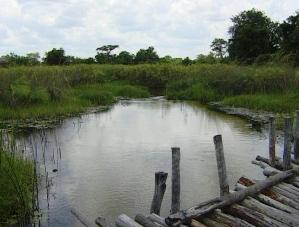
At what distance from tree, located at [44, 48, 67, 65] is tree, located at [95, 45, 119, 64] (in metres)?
6.69

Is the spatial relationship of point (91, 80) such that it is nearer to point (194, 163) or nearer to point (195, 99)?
point (195, 99)

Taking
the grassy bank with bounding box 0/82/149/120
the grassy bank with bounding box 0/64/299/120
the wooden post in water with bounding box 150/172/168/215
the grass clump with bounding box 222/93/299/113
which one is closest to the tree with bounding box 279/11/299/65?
the grassy bank with bounding box 0/64/299/120

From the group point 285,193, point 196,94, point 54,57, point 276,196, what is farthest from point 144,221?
point 54,57

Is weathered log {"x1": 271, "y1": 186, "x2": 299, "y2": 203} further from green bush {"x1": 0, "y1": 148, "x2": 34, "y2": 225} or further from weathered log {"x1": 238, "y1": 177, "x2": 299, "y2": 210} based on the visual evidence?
green bush {"x1": 0, "y1": 148, "x2": 34, "y2": 225}

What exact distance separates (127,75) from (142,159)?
876 inches

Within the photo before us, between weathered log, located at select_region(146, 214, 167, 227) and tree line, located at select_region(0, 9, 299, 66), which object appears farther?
tree line, located at select_region(0, 9, 299, 66)

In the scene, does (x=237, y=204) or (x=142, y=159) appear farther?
(x=142, y=159)

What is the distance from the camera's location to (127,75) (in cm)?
3425

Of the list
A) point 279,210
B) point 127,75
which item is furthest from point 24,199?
point 127,75

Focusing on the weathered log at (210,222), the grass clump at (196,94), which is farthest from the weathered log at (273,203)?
the grass clump at (196,94)

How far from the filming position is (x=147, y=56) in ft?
152

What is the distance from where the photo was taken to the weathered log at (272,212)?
573 centimetres

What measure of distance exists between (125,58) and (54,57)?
799 centimetres

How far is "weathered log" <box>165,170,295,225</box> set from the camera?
17.8 feet
